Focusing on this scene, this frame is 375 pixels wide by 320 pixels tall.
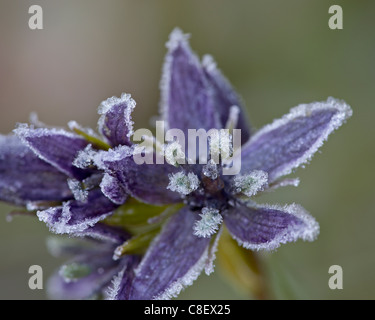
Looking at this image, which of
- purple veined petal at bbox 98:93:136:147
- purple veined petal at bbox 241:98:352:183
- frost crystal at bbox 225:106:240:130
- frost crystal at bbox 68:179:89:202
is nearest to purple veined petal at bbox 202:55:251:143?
frost crystal at bbox 225:106:240:130

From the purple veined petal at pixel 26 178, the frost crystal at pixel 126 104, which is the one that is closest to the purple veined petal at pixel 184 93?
the frost crystal at pixel 126 104

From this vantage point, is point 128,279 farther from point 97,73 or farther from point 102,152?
point 97,73

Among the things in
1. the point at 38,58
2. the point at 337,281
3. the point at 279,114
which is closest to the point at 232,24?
the point at 279,114

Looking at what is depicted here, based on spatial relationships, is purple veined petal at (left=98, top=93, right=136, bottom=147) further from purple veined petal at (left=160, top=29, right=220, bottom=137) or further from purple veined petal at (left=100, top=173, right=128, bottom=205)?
Answer: purple veined petal at (left=160, top=29, right=220, bottom=137)

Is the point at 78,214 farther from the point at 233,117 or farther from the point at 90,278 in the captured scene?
the point at 233,117

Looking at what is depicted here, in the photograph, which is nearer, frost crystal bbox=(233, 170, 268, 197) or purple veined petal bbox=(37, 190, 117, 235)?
purple veined petal bbox=(37, 190, 117, 235)
